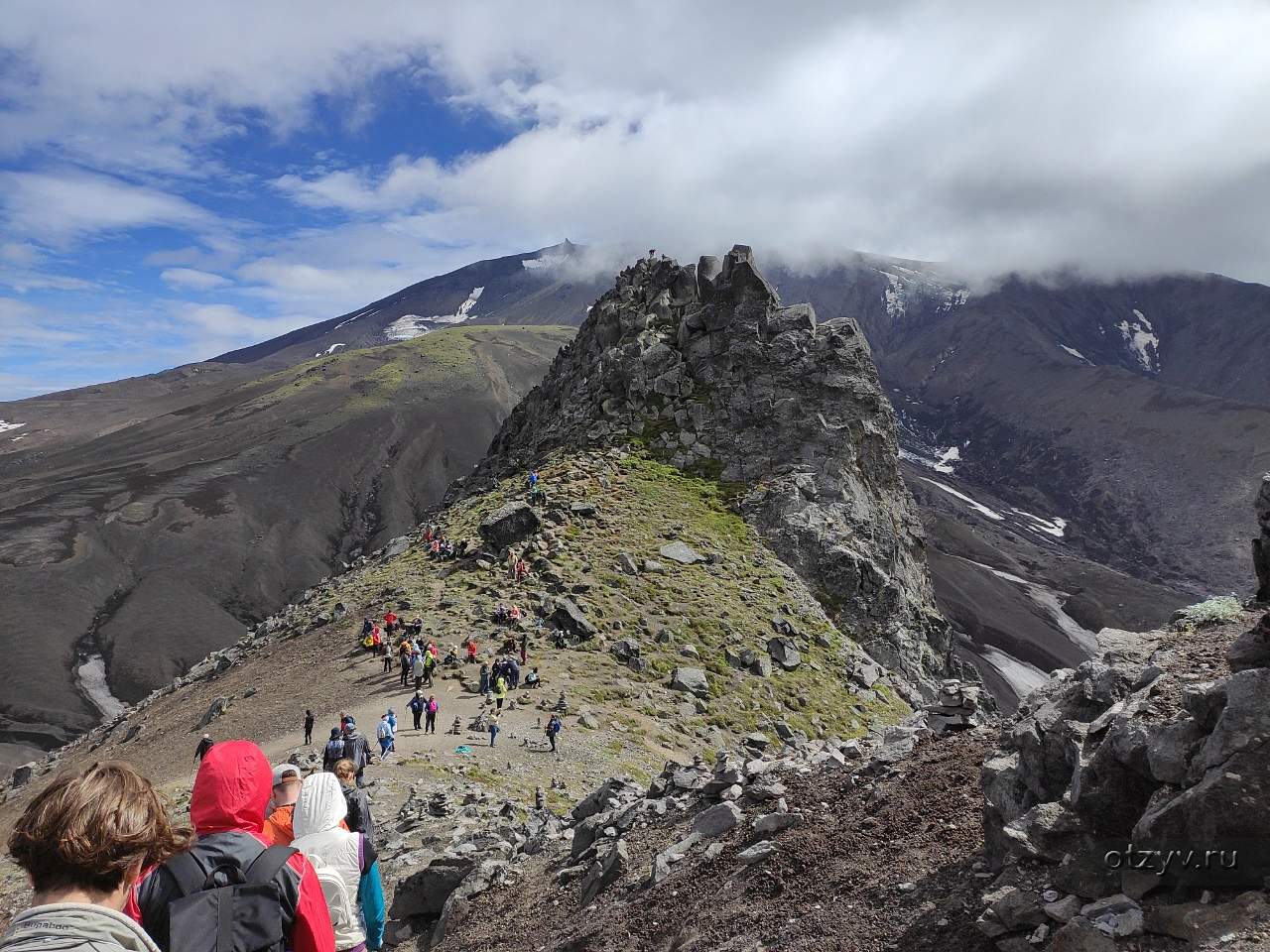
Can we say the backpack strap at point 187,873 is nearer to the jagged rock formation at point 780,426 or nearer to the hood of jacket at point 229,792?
the hood of jacket at point 229,792

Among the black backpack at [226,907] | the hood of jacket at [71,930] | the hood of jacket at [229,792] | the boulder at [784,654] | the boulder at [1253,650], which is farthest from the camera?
the boulder at [784,654]

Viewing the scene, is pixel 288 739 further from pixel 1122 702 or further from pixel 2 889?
pixel 1122 702

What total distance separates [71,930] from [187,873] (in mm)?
934

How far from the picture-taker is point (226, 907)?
425 cm

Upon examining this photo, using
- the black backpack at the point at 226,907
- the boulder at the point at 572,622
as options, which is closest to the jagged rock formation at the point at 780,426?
the boulder at the point at 572,622

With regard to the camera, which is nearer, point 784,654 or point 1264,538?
point 1264,538

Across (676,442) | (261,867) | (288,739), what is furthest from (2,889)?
(676,442)

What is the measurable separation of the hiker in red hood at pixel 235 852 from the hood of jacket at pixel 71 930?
2.81 ft

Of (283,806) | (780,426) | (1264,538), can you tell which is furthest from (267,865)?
(780,426)

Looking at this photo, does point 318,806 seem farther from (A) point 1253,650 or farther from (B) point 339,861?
(A) point 1253,650

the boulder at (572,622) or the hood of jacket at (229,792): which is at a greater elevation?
the hood of jacket at (229,792)

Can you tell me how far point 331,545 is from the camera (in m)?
178

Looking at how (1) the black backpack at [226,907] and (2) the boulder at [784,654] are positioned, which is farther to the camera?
(2) the boulder at [784,654]

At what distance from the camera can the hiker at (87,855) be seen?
3.27m
